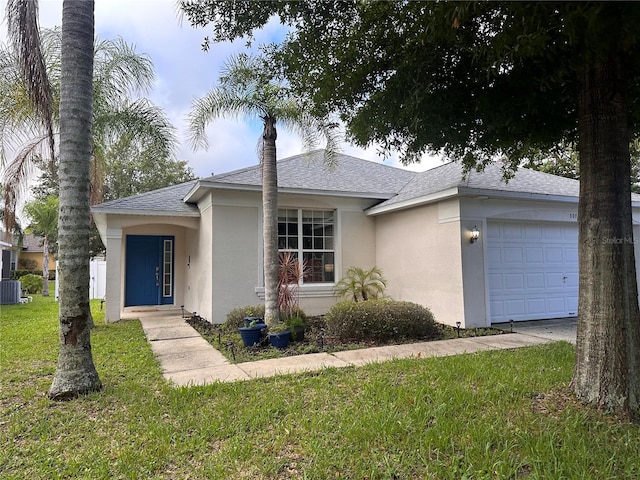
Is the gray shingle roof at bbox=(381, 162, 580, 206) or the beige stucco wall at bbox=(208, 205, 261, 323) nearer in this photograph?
the gray shingle roof at bbox=(381, 162, 580, 206)

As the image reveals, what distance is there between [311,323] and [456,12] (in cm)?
728

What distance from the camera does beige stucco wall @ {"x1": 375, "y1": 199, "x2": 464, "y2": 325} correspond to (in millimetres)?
8609

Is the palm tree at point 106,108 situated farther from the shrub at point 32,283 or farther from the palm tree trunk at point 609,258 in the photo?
the shrub at point 32,283

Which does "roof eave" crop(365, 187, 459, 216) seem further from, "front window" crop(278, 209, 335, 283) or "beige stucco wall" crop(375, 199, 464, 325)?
"front window" crop(278, 209, 335, 283)

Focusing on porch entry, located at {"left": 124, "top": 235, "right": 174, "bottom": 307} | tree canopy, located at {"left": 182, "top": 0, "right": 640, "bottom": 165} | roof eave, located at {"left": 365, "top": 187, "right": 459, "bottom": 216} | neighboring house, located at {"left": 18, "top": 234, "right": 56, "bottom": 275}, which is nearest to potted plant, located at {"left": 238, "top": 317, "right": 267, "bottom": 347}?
tree canopy, located at {"left": 182, "top": 0, "right": 640, "bottom": 165}

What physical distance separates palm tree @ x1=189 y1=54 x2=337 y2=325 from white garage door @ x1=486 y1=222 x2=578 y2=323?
494cm

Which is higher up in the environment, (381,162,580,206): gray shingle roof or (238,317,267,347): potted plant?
(381,162,580,206): gray shingle roof

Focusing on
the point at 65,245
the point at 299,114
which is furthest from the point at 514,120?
the point at 65,245

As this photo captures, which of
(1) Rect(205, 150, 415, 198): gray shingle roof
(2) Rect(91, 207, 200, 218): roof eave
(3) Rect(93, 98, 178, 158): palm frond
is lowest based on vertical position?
(2) Rect(91, 207, 200, 218): roof eave

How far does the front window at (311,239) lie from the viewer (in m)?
10.5

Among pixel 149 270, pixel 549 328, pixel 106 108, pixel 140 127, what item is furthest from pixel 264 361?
pixel 149 270

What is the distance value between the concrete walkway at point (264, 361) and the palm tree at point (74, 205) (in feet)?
3.94

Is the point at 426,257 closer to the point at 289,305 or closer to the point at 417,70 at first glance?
the point at 289,305

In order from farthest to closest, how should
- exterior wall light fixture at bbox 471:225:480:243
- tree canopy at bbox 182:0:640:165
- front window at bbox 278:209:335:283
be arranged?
front window at bbox 278:209:335:283 → exterior wall light fixture at bbox 471:225:480:243 → tree canopy at bbox 182:0:640:165
